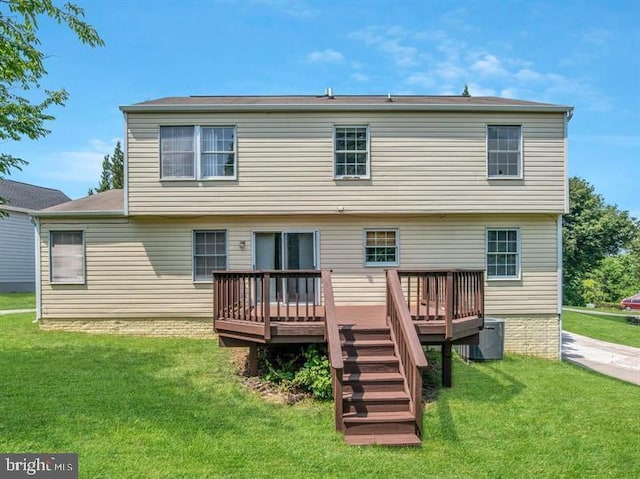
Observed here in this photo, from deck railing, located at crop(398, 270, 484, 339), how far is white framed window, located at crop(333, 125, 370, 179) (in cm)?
367

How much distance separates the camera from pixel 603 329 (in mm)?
16031

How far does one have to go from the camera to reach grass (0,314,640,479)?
172 inches

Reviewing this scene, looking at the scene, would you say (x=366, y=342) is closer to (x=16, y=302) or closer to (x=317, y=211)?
(x=317, y=211)

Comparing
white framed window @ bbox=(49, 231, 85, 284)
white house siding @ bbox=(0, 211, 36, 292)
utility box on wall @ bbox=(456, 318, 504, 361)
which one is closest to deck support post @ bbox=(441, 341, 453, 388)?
utility box on wall @ bbox=(456, 318, 504, 361)

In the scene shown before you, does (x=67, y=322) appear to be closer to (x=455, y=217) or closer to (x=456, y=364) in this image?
(x=456, y=364)

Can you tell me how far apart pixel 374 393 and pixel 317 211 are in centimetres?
508

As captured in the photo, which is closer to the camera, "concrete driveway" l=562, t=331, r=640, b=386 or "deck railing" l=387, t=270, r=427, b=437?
"deck railing" l=387, t=270, r=427, b=437

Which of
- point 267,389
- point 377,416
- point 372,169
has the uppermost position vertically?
point 372,169

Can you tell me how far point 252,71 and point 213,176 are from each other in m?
5.14

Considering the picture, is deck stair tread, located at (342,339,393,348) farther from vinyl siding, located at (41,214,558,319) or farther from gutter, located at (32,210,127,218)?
gutter, located at (32,210,127,218)

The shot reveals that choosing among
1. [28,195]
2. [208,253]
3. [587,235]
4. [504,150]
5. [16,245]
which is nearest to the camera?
[504,150]

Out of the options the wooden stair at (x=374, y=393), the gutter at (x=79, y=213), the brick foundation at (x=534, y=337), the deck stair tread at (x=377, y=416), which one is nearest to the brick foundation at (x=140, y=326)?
the gutter at (x=79, y=213)

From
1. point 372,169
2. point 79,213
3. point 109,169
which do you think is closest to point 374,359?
point 372,169

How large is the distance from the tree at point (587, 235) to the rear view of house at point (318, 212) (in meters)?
21.6
